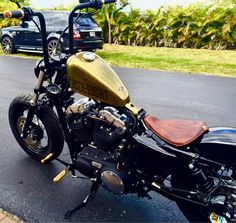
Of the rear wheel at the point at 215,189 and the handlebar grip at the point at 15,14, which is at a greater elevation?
the handlebar grip at the point at 15,14

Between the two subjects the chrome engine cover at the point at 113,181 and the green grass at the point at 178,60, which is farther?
the green grass at the point at 178,60

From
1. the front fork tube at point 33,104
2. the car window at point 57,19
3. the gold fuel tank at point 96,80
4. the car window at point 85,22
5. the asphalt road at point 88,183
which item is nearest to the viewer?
the gold fuel tank at point 96,80

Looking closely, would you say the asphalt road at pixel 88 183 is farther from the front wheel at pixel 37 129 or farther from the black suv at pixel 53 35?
the black suv at pixel 53 35

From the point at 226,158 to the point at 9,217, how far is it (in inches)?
74.9

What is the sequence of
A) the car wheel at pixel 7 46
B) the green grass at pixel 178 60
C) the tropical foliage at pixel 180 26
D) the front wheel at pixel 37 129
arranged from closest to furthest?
the front wheel at pixel 37 129, the green grass at pixel 178 60, the car wheel at pixel 7 46, the tropical foliage at pixel 180 26

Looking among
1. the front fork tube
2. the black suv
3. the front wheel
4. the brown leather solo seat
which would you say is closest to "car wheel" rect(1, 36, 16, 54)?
the black suv

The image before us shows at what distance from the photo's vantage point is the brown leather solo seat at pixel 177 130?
220cm

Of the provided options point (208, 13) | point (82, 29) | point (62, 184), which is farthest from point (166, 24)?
point (62, 184)

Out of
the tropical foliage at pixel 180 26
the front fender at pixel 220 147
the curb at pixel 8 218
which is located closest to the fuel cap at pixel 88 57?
the front fender at pixel 220 147

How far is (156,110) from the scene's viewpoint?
5.57 metres

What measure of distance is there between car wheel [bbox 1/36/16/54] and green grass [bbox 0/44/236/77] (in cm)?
47

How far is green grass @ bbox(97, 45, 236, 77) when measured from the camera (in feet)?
30.1

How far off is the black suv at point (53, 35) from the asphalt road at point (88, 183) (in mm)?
4380

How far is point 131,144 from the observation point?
2469 mm
